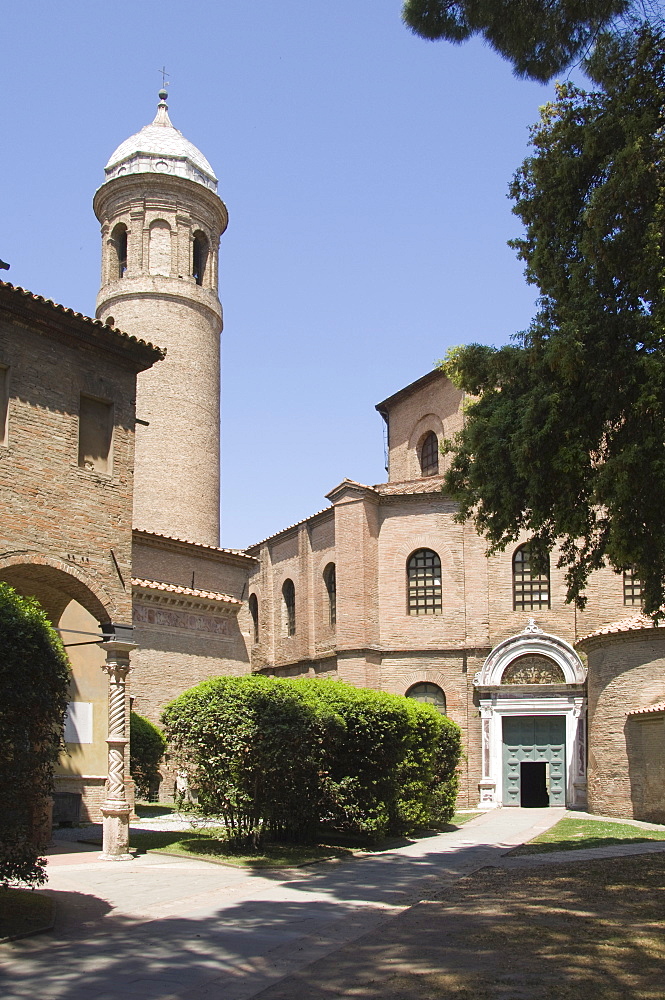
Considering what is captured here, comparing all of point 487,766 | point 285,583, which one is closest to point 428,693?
point 487,766

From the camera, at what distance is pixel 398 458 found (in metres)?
34.1

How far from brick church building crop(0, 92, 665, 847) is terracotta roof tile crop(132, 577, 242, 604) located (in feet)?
A: 0.22

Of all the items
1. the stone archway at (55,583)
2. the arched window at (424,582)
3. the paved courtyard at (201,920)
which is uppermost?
the arched window at (424,582)

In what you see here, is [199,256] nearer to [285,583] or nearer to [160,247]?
[160,247]

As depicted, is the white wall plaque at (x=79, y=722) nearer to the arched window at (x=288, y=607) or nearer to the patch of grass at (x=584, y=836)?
the patch of grass at (x=584, y=836)

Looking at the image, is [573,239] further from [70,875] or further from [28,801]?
[70,875]

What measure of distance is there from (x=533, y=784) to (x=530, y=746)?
155 cm

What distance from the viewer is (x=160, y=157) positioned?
33500mm

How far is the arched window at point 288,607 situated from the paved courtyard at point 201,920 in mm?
17611

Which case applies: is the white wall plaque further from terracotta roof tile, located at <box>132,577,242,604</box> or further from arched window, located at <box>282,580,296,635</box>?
arched window, located at <box>282,580,296,635</box>

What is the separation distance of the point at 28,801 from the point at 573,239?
9.30 m

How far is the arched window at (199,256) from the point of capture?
3378cm

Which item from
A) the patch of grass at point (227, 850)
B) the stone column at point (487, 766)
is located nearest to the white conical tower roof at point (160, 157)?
the stone column at point (487, 766)

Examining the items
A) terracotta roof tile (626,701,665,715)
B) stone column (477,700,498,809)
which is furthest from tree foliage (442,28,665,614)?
stone column (477,700,498,809)
